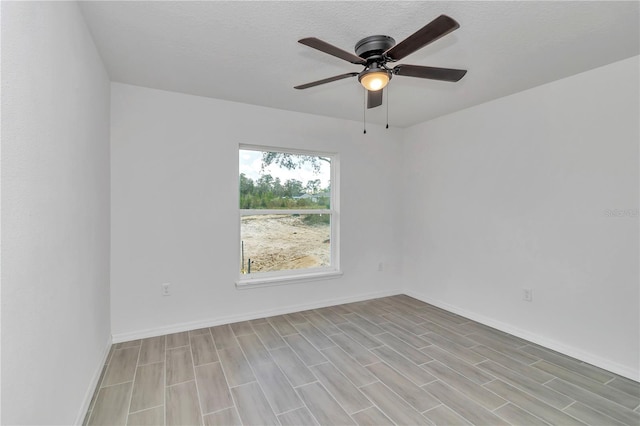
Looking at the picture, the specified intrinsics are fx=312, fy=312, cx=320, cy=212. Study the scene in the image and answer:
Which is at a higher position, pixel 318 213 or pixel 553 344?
pixel 318 213

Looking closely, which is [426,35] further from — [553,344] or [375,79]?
[553,344]

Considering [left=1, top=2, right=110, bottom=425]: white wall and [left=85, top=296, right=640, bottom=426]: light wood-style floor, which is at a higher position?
[left=1, top=2, right=110, bottom=425]: white wall

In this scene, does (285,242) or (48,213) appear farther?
(285,242)

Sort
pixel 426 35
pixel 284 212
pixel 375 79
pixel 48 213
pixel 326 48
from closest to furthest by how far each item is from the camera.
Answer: pixel 48 213, pixel 426 35, pixel 326 48, pixel 375 79, pixel 284 212

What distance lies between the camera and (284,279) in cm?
377

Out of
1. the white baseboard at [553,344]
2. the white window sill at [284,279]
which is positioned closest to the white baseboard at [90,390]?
the white window sill at [284,279]

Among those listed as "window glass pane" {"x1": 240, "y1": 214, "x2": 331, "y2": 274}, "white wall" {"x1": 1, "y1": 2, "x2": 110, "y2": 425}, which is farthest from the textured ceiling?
"window glass pane" {"x1": 240, "y1": 214, "x2": 331, "y2": 274}

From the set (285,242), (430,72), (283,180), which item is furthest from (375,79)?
(285,242)

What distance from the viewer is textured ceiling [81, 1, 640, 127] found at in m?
1.85

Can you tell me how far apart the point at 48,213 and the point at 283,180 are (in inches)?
106

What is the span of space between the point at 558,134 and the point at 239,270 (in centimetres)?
346

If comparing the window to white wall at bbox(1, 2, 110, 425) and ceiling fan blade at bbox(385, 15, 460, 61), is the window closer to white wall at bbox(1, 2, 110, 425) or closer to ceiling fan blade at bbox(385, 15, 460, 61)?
white wall at bbox(1, 2, 110, 425)

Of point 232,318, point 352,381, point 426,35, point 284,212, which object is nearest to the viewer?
point 426,35

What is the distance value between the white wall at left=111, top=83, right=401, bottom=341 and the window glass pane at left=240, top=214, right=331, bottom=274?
24cm
